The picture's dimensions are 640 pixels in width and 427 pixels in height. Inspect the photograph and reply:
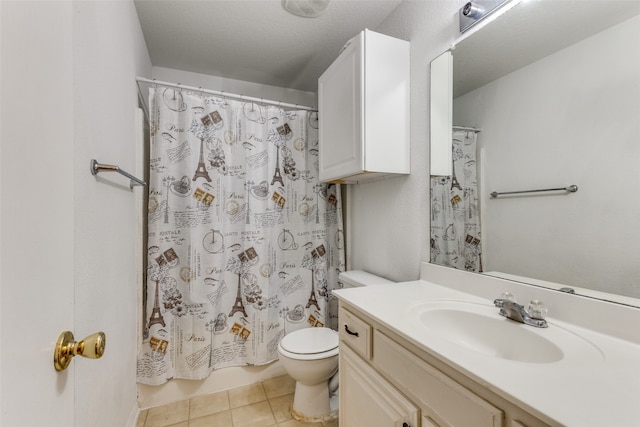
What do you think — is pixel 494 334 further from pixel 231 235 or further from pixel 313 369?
pixel 231 235

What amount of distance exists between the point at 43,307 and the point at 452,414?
0.89 metres

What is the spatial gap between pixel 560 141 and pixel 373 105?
80cm

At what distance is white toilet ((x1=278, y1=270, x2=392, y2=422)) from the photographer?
1521 millimetres

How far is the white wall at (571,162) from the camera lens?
2.61 ft

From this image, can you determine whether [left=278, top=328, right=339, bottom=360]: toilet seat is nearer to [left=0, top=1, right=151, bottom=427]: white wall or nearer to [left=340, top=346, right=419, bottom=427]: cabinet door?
[left=340, top=346, right=419, bottom=427]: cabinet door

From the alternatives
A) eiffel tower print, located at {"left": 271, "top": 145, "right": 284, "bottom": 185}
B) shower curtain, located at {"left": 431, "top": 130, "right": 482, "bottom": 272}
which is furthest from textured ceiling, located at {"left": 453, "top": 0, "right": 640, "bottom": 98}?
eiffel tower print, located at {"left": 271, "top": 145, "right": 284, "bottom": 185}

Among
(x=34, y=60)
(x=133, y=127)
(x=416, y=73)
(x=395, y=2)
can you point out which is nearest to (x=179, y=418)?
(x=133, y=127)

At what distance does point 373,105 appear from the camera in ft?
4.70

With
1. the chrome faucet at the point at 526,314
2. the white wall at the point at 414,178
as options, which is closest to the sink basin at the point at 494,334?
the chrome faucet at the point at 526,314

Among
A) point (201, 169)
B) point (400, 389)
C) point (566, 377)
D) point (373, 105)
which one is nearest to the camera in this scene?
point (566, 377)

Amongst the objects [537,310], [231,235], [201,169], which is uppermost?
[201,169]

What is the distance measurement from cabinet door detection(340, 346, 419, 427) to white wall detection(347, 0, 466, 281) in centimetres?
61

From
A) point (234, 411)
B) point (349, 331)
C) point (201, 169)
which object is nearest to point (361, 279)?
point (349, 331)

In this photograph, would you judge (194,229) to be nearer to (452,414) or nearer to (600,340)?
(452,414)
